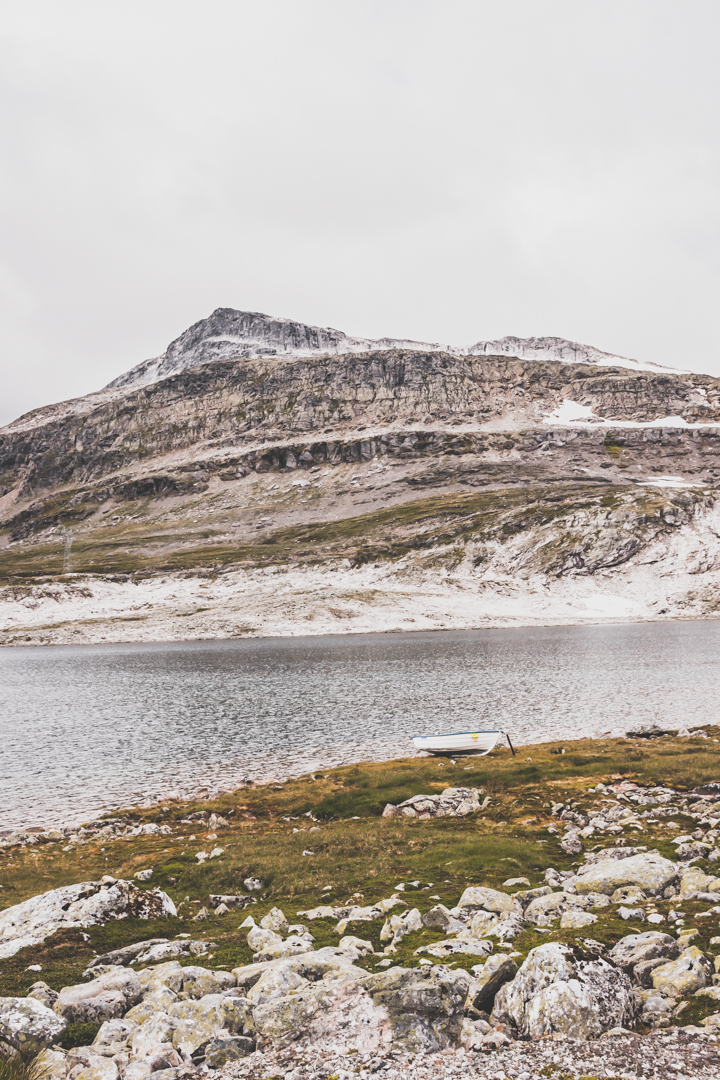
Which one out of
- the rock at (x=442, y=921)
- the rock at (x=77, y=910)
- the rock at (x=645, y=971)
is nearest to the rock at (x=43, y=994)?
the rock at (x=77, y=910)

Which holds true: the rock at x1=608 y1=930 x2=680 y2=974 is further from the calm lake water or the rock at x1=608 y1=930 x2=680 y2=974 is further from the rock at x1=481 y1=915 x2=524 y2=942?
the calm lake water

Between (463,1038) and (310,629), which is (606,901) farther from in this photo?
(310,629)

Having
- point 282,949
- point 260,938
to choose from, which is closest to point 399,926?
point 282,949

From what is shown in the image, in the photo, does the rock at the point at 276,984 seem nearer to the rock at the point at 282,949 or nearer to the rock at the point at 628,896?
the rock at the point at 282,949

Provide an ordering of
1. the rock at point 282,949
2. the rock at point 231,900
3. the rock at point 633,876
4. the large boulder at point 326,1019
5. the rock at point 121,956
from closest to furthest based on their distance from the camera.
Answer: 1. the large boulder at point 326,1019
2. the rock at point 282,949
3. the rock at point 121,956
4. the rock at point 633,876
5. the rock at point 231,900

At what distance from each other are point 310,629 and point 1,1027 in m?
140

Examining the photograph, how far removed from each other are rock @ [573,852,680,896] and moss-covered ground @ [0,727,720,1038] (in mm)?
1178

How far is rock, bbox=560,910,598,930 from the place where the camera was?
39.2 ft

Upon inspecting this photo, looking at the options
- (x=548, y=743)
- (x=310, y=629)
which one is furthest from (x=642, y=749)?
(x=310, y=629)

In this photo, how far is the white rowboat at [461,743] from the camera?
138ft

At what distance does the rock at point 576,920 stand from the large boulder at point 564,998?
103 inches

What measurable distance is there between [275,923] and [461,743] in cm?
3020

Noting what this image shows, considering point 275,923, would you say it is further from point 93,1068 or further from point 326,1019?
point 93,1068

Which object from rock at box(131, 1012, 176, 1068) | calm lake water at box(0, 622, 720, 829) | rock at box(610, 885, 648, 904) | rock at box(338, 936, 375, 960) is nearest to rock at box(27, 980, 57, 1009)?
rock at box(131, 1012, 176, 1068)
